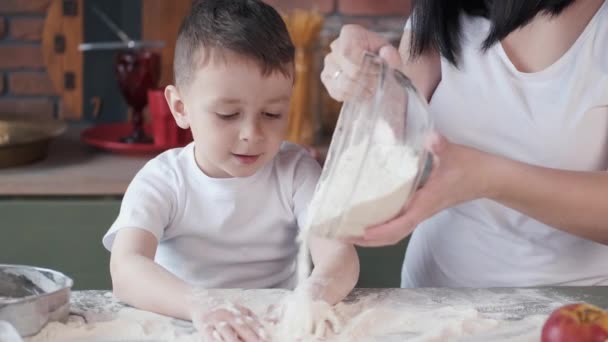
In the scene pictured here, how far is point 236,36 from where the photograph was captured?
1.30 meters

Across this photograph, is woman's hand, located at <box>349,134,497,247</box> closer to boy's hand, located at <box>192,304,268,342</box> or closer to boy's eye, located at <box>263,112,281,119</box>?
boy's hand, located at <box>192,304,268,342</box>

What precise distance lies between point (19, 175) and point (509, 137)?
1.16m

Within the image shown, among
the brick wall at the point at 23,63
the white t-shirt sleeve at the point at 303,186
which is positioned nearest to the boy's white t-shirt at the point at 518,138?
the white t-shirt sleeve at the point at 303,186

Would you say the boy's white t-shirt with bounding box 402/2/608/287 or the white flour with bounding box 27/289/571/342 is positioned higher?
the boy's white t-shirt with bounding box 402/2/608/287

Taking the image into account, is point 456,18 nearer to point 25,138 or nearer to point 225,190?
point 225,190

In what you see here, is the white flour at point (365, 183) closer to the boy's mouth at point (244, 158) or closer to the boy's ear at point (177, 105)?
the boy's mouth at point (244, 158)

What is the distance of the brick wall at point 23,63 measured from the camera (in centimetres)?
252

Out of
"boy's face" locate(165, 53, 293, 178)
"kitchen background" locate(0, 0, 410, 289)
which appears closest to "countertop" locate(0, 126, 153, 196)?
"kitchen background" locate(0, 0, 410, 289)

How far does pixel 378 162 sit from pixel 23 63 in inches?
69.3

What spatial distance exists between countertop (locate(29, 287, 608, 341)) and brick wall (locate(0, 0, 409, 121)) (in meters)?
1.36

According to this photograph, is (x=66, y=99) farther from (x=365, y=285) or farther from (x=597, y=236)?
(x=597, y=236)

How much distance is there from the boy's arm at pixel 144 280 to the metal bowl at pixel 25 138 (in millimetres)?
888

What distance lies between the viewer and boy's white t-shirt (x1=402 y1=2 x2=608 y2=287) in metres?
1.36

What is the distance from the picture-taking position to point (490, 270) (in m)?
1.43
